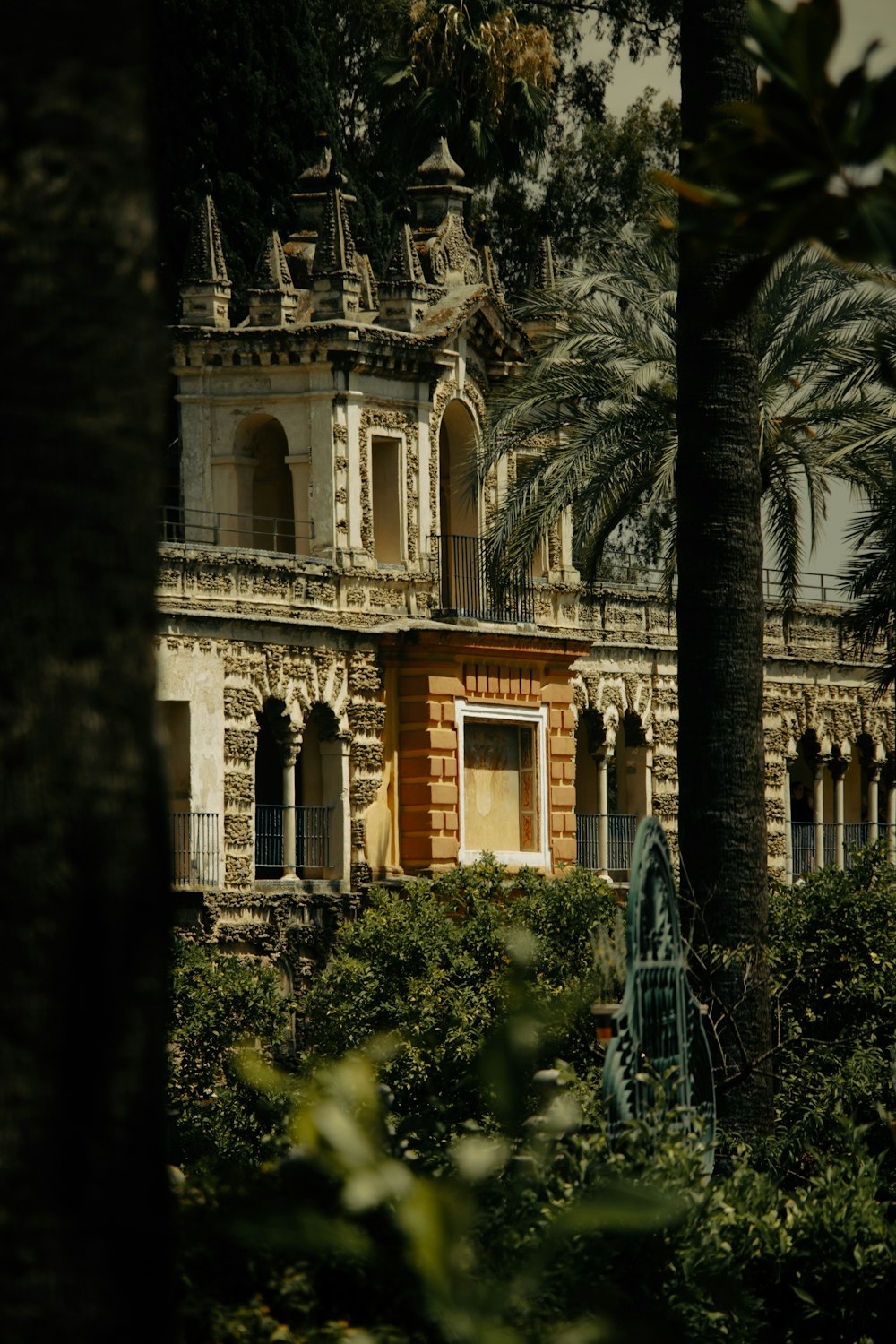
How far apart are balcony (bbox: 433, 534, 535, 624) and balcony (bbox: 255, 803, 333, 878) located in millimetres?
3549

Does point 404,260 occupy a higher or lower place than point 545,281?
lower

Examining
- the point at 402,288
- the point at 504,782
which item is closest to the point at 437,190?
the point at 402,288

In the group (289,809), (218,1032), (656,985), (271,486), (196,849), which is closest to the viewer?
(656,985)

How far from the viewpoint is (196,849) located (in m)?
27.7

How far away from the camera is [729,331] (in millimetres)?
13383

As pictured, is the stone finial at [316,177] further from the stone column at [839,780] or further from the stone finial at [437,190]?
the stone column at [839,780]

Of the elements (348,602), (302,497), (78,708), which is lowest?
(78,708)

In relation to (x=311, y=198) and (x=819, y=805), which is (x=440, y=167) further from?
(x=819, y=805)

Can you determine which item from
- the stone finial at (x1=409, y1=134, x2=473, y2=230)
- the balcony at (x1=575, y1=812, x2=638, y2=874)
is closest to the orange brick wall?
the balcony at (x1=575, y1=812, x2=638, y2=874)

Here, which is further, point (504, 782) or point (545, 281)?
point (545, 281)

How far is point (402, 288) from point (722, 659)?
1890 cm

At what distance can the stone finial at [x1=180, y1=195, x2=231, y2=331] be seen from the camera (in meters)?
30.5

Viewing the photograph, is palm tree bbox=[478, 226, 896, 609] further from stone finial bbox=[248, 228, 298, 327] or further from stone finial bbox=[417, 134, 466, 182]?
stone finial bbox=[417, 134, 466, 182]

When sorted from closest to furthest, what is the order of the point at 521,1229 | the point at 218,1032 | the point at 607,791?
the point at 521,1229 < the point at 218,1032 < the point at 607,791
